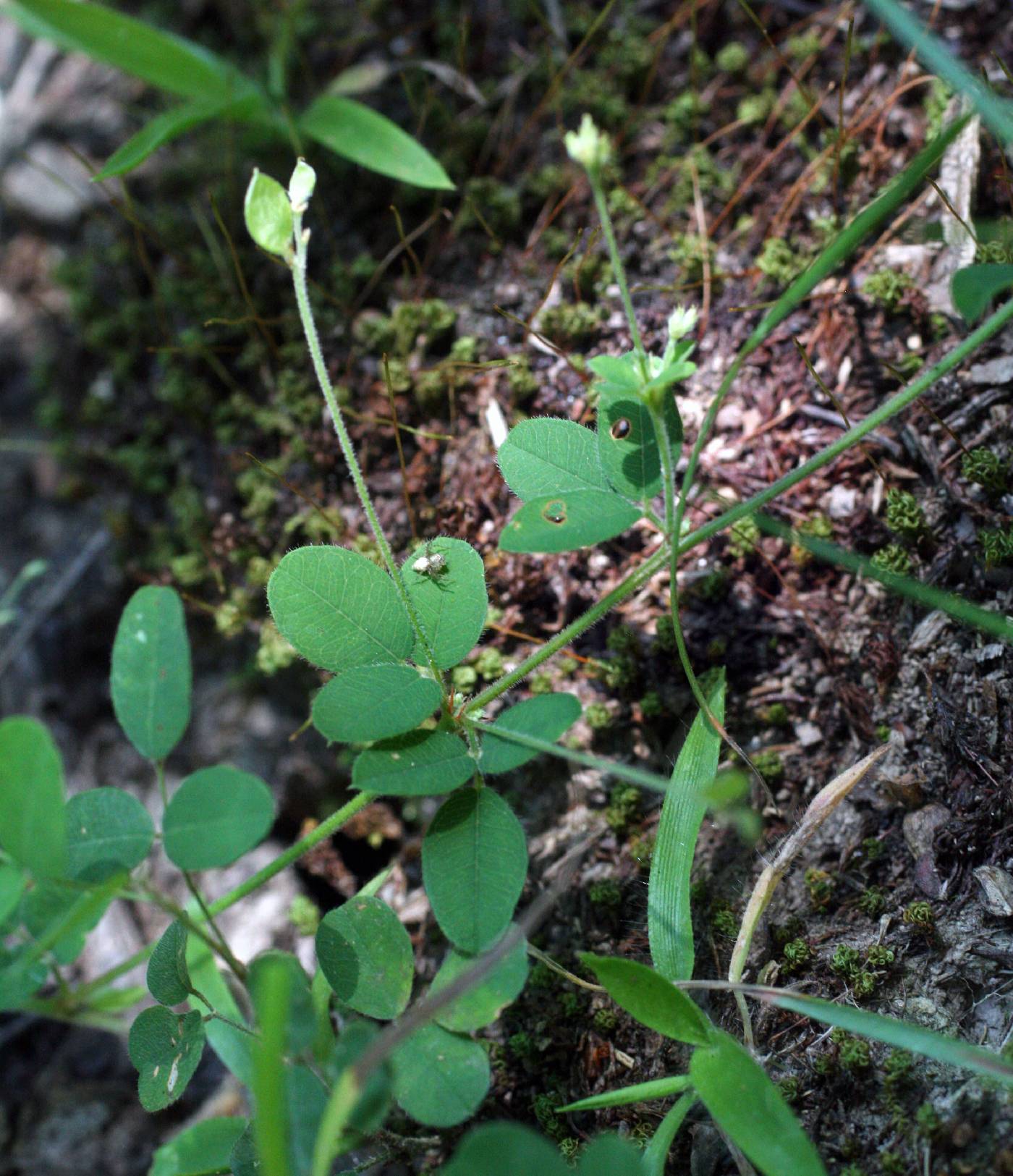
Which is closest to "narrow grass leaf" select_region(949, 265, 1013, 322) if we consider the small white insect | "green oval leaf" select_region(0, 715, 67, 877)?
the small white insect

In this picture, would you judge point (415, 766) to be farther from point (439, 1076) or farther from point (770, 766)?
point (770, 766)

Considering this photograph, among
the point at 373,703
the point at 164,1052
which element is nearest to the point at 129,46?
the point at 373,703

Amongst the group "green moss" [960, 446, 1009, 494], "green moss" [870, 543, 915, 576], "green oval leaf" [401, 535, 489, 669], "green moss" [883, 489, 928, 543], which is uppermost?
"green moss" [960, 446, 1009, 494]

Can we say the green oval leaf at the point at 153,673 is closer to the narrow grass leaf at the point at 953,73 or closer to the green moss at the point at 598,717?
the green moss at the point at 598,717

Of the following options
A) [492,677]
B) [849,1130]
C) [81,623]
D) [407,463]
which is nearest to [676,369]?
[492,677]

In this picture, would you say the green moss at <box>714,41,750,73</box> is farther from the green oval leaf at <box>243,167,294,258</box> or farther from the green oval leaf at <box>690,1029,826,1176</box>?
the green oval leaf at <box>690,1029,826,1176</box>

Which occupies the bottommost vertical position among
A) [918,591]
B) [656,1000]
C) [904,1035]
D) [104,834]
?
[104,834]

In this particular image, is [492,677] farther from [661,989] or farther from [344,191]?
[344,191]
